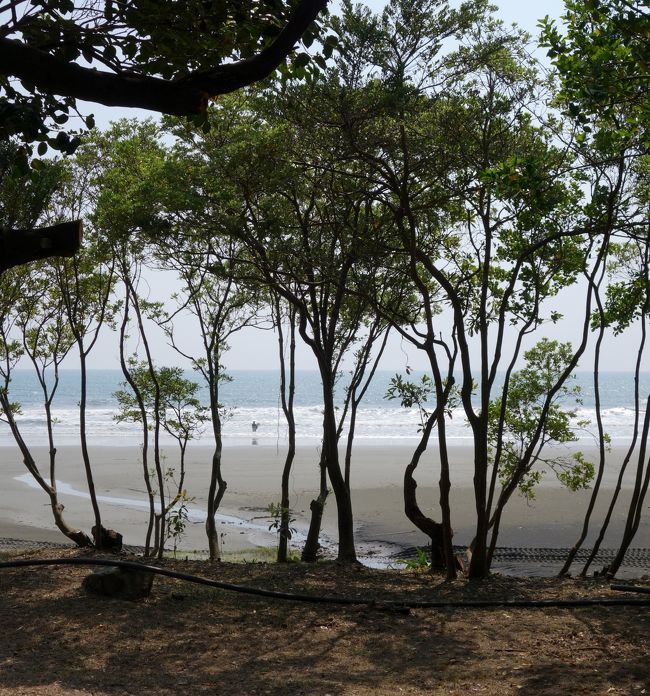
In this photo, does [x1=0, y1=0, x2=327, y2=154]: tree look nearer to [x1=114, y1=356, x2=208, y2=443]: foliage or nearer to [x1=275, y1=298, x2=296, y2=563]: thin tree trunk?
[x1=275, y1=298, x2=296, y2=563]: thin tree trunk

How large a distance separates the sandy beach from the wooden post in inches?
509

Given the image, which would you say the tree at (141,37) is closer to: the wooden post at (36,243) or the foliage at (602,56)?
the wooden post at (36,243)

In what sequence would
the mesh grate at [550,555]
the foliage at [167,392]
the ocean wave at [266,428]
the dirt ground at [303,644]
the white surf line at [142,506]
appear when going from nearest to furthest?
1. the dirt ground at [303,644]
2. the foliage at [167,392]
3. the mesh grate at [550,555]
4. the white surf line at [142,506]
5. the ocean wave at [266,428]

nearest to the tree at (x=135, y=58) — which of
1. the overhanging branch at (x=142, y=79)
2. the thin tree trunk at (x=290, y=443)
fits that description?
the overhanging branch at (x=142, y=79)

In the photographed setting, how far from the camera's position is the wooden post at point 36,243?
3.37 m

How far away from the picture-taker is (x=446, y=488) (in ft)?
27.0

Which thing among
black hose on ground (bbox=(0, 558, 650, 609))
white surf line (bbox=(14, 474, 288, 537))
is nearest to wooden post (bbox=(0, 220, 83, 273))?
black hose on ground (bbox=(0, 558, 650, 609))

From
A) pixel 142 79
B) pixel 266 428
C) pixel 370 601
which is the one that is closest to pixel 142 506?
pixel 370 601

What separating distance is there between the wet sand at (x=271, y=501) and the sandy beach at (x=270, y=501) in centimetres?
3

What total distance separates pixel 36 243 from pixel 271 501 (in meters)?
18.7

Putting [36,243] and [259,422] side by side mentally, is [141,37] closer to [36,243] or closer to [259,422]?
[36,243]

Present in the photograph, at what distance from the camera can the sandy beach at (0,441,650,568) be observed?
17.2 m

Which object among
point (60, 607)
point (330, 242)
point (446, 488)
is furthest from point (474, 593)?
point (330, 242)

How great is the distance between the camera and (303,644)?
226 inches
